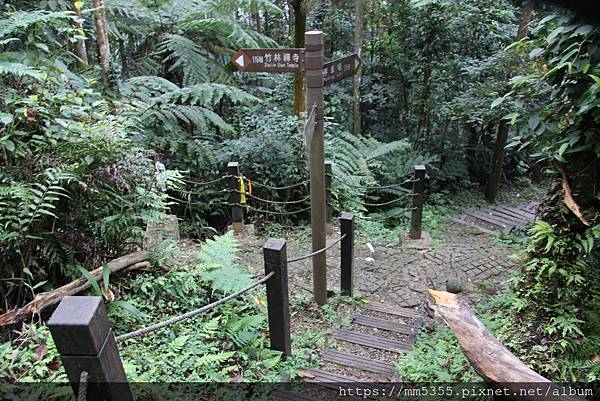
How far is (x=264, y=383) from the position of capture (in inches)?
105

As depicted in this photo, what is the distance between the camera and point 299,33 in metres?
6.30

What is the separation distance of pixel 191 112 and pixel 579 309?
4664 millimetres

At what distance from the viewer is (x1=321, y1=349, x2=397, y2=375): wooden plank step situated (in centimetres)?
318

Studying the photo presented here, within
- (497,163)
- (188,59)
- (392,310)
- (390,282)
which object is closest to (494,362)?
(392,310)

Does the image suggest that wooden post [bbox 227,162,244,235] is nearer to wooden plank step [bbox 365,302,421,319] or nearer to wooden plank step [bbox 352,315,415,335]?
wooden plank step [bbox 365,302,421,319]

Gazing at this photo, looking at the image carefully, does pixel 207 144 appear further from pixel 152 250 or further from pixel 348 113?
pixel 348 113

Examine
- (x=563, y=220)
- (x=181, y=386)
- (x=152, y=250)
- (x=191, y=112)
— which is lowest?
(x=181, y=386)

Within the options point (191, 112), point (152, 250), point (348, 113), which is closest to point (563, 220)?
point (152, 250)

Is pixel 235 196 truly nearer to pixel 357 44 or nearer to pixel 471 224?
pixel 471 224

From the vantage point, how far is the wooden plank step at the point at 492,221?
731cm

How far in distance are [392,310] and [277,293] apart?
1905mm

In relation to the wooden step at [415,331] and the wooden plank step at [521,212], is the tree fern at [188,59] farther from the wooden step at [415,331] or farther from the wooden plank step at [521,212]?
the wooden plank step at [521,212]

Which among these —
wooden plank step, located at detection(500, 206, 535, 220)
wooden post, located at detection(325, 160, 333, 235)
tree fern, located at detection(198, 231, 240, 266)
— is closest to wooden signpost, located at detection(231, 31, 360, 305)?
tree fern, located at detection(198, 231, 240, 266)

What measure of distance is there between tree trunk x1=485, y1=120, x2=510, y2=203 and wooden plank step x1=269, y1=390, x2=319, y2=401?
22.4 ft
